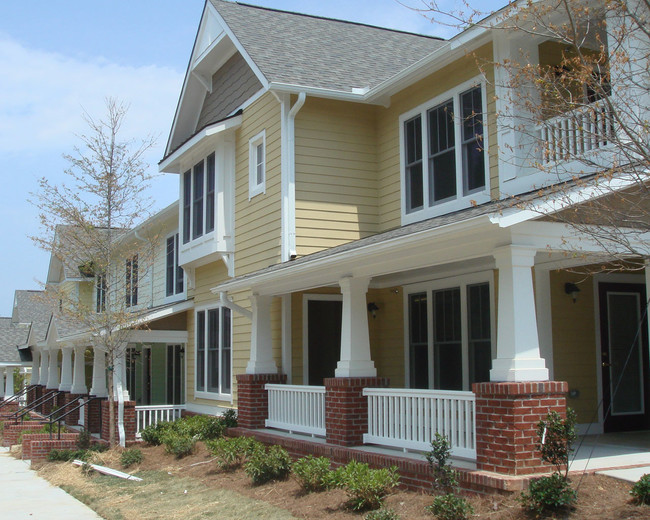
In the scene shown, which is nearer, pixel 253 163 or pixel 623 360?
pixel 623 360

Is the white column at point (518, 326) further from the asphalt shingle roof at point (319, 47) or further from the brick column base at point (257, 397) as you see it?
the asphalt shingle roof at point (319, 47)

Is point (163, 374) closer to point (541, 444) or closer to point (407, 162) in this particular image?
point (407, 162)

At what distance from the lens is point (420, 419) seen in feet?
31.4

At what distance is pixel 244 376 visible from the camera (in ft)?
46.2

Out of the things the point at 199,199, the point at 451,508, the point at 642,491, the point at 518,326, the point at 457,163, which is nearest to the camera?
the point at 642,491

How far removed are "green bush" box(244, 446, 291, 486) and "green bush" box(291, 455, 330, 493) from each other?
3.04 ft

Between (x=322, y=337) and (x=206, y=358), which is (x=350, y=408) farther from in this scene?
(x=206, y=358)

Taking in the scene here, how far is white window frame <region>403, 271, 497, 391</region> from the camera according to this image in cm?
1172

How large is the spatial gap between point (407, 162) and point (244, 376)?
4.86m

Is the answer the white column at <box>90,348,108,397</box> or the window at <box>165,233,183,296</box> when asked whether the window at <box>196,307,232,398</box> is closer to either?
the white column at <box>90,348,108,397</box>

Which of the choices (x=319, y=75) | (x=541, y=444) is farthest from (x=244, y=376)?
(x=541, y=444)

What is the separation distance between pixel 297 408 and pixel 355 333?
7.66 feet

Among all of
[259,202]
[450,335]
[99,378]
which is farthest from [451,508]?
[99,378]

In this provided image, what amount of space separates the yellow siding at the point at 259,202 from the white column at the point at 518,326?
638cm
